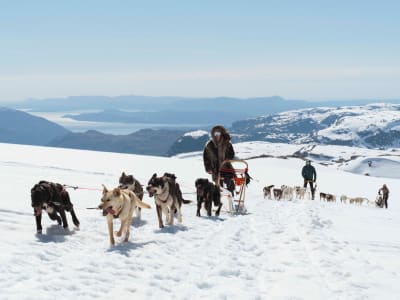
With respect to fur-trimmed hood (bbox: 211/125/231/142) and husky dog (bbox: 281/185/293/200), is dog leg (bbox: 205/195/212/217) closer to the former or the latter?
fur-trimmed hood (bbox: 211/125/231/142)

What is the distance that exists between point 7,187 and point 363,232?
10.6 m

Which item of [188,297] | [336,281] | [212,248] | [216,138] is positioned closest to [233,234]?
[212,248]

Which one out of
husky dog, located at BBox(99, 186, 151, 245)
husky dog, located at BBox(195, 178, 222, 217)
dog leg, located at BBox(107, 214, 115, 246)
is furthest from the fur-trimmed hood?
dog leg, located at BBox(107, 214, 115, 246)

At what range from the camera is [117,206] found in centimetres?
786

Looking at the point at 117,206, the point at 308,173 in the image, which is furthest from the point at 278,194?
the point at 117,206

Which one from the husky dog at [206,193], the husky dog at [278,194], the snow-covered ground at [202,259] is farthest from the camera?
the husky dog at [278,194]

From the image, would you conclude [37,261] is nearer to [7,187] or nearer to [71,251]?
[71,251]

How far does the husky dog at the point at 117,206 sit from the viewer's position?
7664mm

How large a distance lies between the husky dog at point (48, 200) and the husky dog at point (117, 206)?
4.14ft

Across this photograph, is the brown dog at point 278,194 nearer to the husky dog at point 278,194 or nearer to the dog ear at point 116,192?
the husky dog at point 278,194

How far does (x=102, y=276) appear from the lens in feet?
19.7

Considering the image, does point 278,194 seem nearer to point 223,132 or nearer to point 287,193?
point 287,193

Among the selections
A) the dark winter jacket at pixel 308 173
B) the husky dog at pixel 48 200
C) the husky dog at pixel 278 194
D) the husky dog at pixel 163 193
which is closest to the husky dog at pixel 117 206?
the husky dog at pixel 163 193

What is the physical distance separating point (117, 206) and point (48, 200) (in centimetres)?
150
